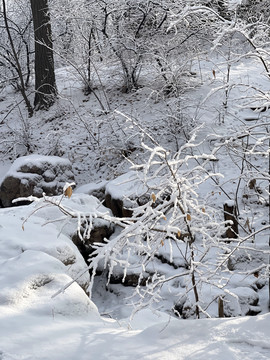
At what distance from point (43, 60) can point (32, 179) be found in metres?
5.03

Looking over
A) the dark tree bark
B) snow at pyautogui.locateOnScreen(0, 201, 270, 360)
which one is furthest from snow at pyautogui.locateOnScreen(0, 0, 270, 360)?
the dark tree bark

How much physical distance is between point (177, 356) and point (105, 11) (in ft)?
34.6

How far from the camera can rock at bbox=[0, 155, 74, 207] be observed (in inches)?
319

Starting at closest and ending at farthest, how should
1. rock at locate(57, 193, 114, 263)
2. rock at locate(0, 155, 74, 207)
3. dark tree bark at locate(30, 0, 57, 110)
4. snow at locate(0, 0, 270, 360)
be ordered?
snow at locate(0, 0, 270, 360) < rock at locate(57, 193, 114, 263) < rock at locate(0, 155, 74, 207) < dark tree bark at locate(30, 0, 57, 110)

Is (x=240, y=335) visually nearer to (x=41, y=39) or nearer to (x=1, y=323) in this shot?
(x=1, y=323)

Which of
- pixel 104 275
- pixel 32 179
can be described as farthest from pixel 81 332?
pixel 32 179

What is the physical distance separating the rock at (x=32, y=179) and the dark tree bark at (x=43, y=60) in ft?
12.3

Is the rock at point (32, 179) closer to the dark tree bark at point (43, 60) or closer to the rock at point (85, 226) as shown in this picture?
the rock at point (85, 226)

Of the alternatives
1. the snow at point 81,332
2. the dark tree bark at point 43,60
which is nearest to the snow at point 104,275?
the snow at point 81,332

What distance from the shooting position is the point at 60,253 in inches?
172

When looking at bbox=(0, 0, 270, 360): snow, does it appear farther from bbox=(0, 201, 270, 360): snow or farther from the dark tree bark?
the dark tree bark

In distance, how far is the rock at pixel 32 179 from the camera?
811 cm

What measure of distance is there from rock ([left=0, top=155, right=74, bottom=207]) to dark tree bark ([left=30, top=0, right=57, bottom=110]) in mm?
3740

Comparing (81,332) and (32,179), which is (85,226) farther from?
(81,332)
